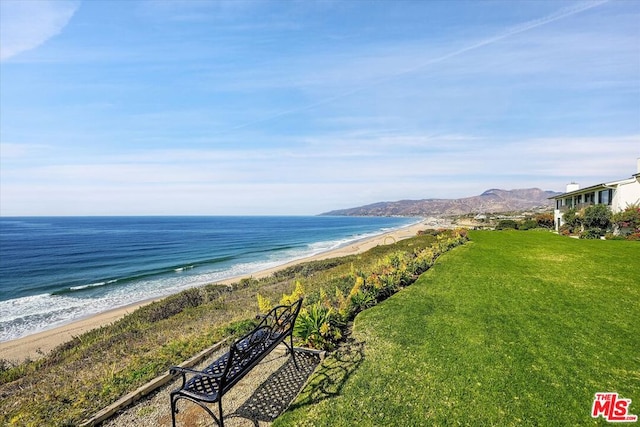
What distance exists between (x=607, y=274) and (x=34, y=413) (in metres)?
15.7

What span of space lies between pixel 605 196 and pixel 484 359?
30.2 meters

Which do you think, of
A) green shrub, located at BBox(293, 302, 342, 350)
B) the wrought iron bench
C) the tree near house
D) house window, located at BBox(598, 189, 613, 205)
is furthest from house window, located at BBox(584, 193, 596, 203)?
the wrought iron bench

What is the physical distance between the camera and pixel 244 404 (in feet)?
14.6

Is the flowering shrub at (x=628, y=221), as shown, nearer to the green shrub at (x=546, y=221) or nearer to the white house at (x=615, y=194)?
the white house at (x=615, y=194)

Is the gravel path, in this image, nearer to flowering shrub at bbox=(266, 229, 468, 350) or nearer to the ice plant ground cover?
the ice plant ground cover

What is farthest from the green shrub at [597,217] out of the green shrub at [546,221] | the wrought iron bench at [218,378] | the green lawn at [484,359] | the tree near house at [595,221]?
the wrought iron bench at [218,378]

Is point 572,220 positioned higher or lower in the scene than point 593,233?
higher

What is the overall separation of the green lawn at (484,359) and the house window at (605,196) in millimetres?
21066

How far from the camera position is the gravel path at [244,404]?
4137mm

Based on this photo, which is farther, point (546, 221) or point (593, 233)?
point (546, 221)

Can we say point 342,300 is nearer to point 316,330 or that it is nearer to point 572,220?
point 316,330

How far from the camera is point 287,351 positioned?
19.5 ft

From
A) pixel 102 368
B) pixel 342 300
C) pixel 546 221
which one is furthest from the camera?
pixel 546 221

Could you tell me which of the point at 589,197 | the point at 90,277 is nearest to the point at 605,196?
the point at 589,197
